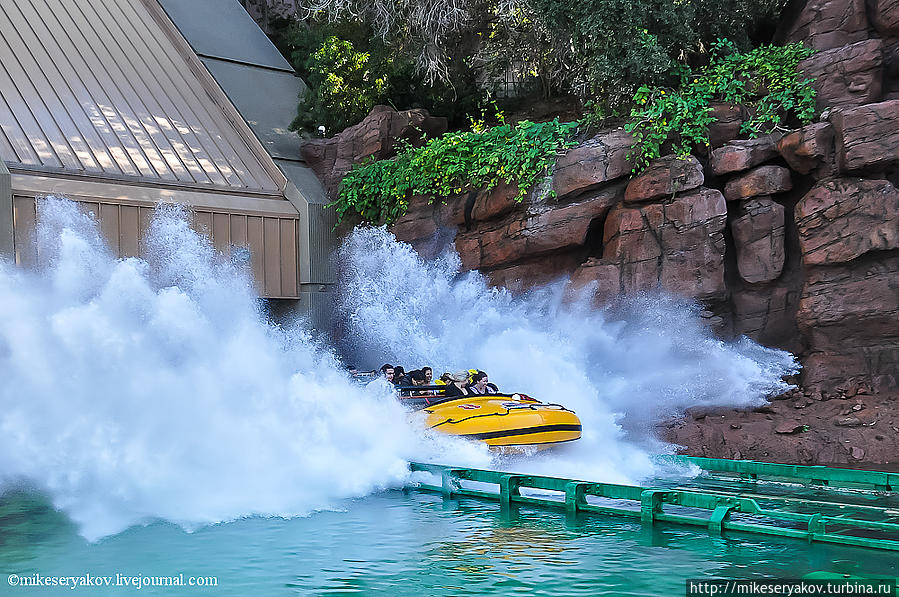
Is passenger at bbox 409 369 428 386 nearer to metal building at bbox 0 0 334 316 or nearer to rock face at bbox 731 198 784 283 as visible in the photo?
rock face at bbox 731 198 784 283

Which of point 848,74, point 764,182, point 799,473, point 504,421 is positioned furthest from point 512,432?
point 848,74

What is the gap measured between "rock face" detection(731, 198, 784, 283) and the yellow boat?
451 cm

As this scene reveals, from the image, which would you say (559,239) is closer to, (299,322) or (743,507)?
(299,322)

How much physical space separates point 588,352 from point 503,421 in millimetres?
4048

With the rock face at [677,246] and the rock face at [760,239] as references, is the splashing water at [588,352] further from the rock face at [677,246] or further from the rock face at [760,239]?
the rock face at [760,239]

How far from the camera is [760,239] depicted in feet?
44.8

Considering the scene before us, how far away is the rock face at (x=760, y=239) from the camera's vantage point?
1356 centimetres

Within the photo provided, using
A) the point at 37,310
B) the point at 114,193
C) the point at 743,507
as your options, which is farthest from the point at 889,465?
the point at 114,193

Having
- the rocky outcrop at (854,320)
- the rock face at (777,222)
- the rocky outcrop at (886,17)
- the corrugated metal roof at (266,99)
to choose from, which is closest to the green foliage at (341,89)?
the corrugated metal roof at (266,99)

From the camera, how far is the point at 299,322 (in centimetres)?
1759

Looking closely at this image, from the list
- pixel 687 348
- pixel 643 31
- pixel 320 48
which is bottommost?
pixel 687 348

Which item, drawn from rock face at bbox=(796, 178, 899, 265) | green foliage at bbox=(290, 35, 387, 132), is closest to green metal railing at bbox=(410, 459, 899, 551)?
rock face at bbox=(796, 178, 899, 265)

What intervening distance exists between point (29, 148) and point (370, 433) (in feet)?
28.5

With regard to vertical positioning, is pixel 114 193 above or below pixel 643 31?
below
